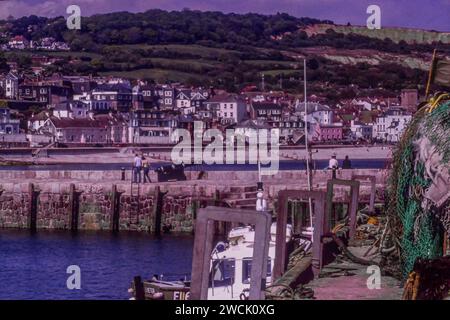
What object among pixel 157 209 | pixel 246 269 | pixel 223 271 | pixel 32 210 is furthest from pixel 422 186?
pixel 32 210

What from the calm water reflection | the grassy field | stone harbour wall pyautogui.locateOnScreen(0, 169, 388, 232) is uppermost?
the grassy field

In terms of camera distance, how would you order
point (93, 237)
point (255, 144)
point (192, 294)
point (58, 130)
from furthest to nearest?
point (58, 130), point (255, 144), point (93, 237), point (192, 294)

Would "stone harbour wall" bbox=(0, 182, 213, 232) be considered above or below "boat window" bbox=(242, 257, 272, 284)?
below

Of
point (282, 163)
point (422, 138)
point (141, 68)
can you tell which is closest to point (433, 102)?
point (422, 138)

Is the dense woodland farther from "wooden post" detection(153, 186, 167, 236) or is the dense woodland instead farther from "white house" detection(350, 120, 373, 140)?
"wooden post" detection(153, 186, 167, 236)

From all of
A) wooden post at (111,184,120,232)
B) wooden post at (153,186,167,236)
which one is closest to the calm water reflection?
wooden post at (111,184,120,232)

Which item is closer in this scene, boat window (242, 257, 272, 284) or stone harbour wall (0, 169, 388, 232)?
boat window (242, 257, 272, 284)
